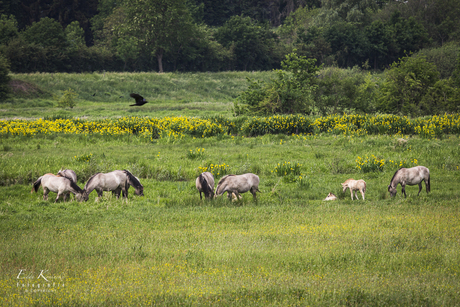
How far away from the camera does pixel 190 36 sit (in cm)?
8188

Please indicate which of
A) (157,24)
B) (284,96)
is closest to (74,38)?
(157,24)

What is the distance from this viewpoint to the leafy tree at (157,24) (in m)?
76.2

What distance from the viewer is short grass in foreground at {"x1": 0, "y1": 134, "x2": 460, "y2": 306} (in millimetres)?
6602

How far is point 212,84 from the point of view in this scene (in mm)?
68500

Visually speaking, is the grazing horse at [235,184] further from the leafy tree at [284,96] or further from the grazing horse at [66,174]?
the leafy tree at [284,96]

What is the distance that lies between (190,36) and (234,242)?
77.5 meters

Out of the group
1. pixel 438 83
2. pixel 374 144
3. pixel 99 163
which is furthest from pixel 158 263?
pixel 438 83

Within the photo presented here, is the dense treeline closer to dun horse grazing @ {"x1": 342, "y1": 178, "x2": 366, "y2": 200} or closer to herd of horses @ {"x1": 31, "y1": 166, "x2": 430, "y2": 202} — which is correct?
herd of horses @ {"x1": 31, "y1": 166, "x2": 430, "y2": 202}

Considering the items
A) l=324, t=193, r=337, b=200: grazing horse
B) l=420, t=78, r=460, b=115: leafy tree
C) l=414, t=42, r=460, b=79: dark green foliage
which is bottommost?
l=324, t=193, r=337, b=200: grazing horse

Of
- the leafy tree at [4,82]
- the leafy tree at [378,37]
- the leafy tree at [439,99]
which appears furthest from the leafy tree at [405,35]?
the leafy tree at [4,82]

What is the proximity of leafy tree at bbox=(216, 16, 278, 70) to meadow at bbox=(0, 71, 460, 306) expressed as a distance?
69046mm

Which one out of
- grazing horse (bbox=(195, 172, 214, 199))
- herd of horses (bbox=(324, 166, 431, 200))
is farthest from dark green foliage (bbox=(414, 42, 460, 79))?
grazing horse (bbox=(195, 172, 214, 199))

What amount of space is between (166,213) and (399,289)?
6784 millimetres

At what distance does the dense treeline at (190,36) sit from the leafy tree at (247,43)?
21 cm
